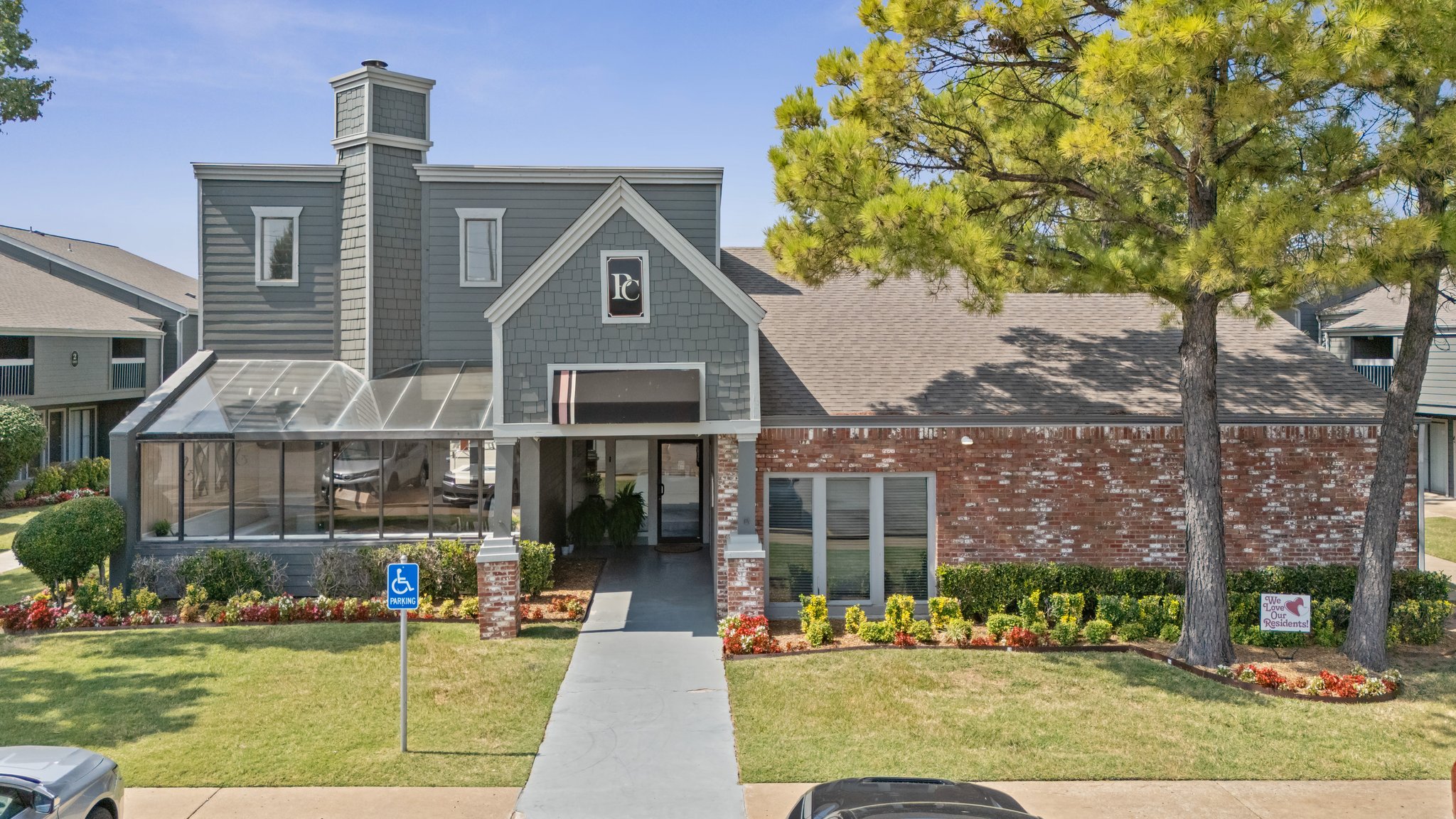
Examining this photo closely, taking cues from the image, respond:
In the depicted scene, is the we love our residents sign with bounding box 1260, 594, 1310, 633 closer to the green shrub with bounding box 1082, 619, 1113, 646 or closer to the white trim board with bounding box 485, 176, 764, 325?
the green shrub with bounding box 1082, 619, 1113, 646

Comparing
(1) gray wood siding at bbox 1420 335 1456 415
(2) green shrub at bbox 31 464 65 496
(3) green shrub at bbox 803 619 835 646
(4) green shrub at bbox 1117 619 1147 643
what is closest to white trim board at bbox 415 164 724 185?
(3) green shrub at bbox 803 619 835 646

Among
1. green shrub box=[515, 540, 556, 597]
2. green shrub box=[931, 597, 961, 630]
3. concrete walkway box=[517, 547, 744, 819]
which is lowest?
concrete walkway box=[517, 547, 744, 819]

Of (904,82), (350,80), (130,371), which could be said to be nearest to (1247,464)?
(904,82)

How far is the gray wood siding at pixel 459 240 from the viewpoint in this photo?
19.0 m

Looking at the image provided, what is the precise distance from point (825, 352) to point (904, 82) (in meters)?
5.23

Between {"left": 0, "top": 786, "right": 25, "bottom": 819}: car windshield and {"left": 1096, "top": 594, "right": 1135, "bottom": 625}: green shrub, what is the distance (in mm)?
12277

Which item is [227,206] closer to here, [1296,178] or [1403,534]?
[1296,178]

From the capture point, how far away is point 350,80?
19.5 m

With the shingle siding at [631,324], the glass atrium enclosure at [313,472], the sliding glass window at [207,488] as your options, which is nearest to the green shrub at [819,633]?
the shingle siding at [631,324]

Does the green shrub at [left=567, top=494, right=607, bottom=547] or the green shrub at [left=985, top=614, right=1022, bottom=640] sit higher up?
the green shrub at [left=567, top=494, right=607, bottom=547]

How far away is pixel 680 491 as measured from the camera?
2031 centimetres

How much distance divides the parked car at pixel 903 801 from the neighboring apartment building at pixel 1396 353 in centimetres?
2352

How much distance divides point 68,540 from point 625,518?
30.9ft

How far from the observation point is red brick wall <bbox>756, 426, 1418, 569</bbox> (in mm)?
14758
